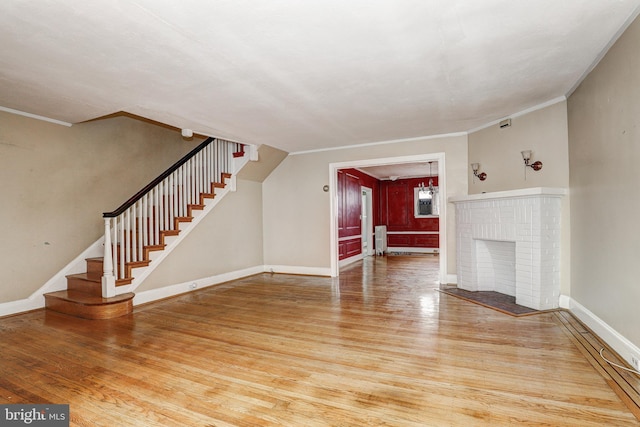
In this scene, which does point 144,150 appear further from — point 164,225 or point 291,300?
point 291,300

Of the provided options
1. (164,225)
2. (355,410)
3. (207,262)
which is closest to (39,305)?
(164,225)

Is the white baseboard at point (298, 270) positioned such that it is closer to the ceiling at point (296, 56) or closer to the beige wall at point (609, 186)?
the ceiling at point (296, 56)

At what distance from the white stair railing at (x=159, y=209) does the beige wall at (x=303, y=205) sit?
1.15m

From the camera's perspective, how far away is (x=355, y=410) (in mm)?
1928

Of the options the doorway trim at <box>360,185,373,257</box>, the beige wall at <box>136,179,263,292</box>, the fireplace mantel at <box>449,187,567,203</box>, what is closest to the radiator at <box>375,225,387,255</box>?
the doorway trim at <box>360,185,373,257</box>

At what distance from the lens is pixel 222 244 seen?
5.87 m

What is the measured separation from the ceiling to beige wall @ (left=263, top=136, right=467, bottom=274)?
178 centimetres

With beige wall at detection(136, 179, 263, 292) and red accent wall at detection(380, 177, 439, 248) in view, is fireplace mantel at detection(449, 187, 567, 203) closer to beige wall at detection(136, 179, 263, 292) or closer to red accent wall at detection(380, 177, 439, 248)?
beige wall at detection(136, 179, 263, 292)

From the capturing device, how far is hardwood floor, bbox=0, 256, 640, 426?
6.23 feet

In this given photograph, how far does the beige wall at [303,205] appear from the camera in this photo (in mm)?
6093

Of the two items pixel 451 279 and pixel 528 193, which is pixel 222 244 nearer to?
pixel 451 279
